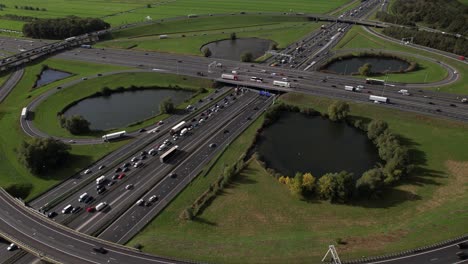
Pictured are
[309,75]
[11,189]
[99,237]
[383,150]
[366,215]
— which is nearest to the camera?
[99,237]

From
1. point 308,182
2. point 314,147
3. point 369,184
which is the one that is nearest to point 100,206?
point 308,182

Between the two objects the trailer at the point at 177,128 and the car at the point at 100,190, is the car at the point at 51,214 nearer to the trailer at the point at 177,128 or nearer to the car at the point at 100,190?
the car at the point at 100,190

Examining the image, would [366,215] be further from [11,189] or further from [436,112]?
[11,189]

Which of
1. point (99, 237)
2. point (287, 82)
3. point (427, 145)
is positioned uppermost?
point (287, 82)

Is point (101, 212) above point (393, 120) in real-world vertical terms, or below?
below

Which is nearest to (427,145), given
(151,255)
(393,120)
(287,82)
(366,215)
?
(393,120)

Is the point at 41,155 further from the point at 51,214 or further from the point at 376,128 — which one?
the point at 376,128

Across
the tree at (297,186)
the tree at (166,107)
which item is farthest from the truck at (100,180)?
the tree at (297,186)
